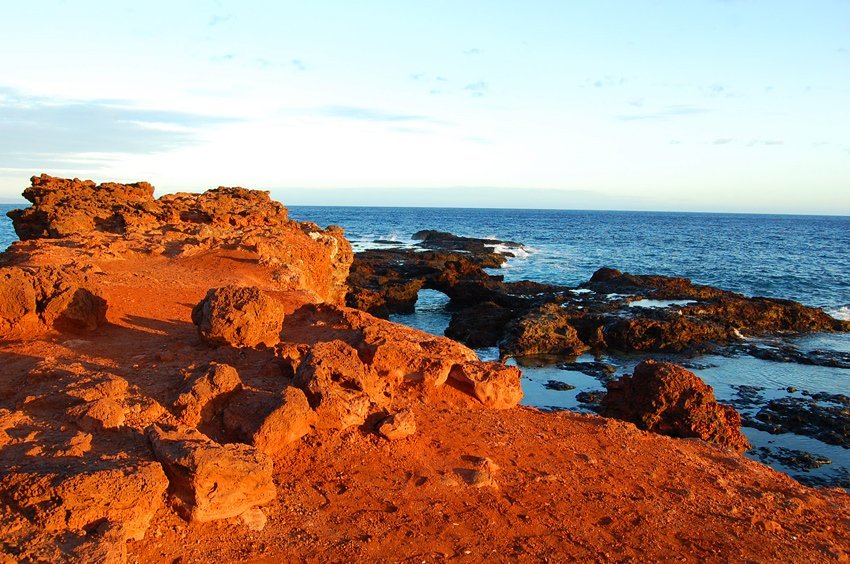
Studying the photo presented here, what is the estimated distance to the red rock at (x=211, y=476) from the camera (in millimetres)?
5793

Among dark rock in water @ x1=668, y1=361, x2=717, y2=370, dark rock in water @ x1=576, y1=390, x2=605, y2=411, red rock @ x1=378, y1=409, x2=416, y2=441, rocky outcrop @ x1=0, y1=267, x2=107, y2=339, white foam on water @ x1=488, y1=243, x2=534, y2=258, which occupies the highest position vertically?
rocky outcrop @ x1=0, y1=267, x2=107, y2=339

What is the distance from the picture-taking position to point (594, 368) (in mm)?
20328

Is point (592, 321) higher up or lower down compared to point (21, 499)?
lower down

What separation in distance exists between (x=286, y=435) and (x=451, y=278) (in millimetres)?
27637

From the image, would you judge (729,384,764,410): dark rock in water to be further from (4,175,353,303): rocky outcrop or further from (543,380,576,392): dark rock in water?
(4,175,353,303): rocky outcrop

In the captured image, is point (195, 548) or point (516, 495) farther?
point (516, 495)

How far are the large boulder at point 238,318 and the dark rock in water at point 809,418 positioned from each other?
12.0 metres

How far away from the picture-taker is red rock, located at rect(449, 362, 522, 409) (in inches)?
381

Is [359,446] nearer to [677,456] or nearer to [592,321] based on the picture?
[677,456]

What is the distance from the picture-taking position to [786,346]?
23.5 m

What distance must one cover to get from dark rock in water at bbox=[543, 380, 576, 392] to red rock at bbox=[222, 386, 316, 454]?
11495 millimetres

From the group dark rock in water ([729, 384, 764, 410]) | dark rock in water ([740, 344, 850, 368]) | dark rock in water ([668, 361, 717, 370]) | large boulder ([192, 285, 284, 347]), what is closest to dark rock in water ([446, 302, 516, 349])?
dark rock in water ([668, 361, 717, 370])

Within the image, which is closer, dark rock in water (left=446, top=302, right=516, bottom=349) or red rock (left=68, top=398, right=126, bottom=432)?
red rock (left=68, top=398, right=126, bottom=432)

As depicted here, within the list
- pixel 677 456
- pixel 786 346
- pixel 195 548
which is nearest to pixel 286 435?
pixel 195 548
